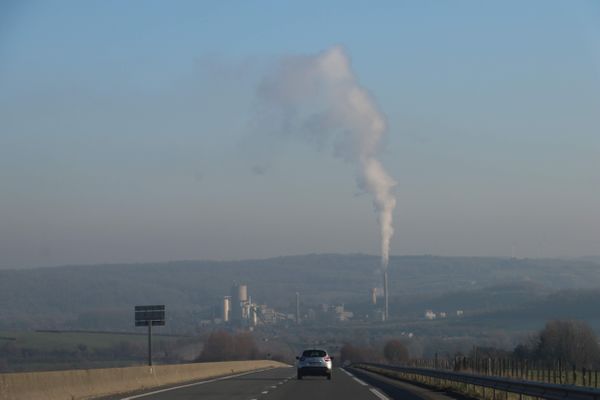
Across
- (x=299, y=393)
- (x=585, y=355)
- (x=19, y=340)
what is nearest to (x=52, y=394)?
(x=299, y=393)

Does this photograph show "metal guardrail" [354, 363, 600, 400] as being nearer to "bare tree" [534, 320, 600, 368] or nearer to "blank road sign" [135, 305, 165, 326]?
"blank road sign" [135, 305, 165, 326]

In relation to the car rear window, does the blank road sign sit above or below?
above

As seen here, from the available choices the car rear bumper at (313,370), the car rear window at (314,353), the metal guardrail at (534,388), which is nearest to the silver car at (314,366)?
the car rear bumper at (313,370)

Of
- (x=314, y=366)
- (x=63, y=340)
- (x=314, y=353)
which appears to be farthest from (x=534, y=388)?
(x=63, y=340)

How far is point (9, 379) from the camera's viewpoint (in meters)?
27.8

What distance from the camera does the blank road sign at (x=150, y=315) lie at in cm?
8456

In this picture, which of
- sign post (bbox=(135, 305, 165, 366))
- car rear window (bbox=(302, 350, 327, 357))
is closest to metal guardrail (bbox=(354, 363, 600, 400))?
car rear window (bbox=(302, 350, 327, 357))

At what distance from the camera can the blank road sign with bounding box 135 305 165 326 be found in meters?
84.6

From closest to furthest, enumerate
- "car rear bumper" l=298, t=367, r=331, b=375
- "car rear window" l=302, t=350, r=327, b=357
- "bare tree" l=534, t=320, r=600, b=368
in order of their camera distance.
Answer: "car rear bumper" l=298, t=367, r=331, b=375 → "car rear window" l=302, t=350, r=327, b=357 → "bare tree" l=534, t=320, r=600, b=368

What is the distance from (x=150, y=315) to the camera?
84.8m

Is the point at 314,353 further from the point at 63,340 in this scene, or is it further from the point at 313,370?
the point at 63,340

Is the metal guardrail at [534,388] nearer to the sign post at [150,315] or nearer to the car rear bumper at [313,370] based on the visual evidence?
the car rear bumper at [313,370]

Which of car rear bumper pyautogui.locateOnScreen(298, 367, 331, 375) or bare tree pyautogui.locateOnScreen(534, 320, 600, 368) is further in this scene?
bare tree pyautogui.locateOnScreen(534, 320, 600, 368)

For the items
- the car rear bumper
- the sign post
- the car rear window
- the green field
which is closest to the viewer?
the car rear bumper
